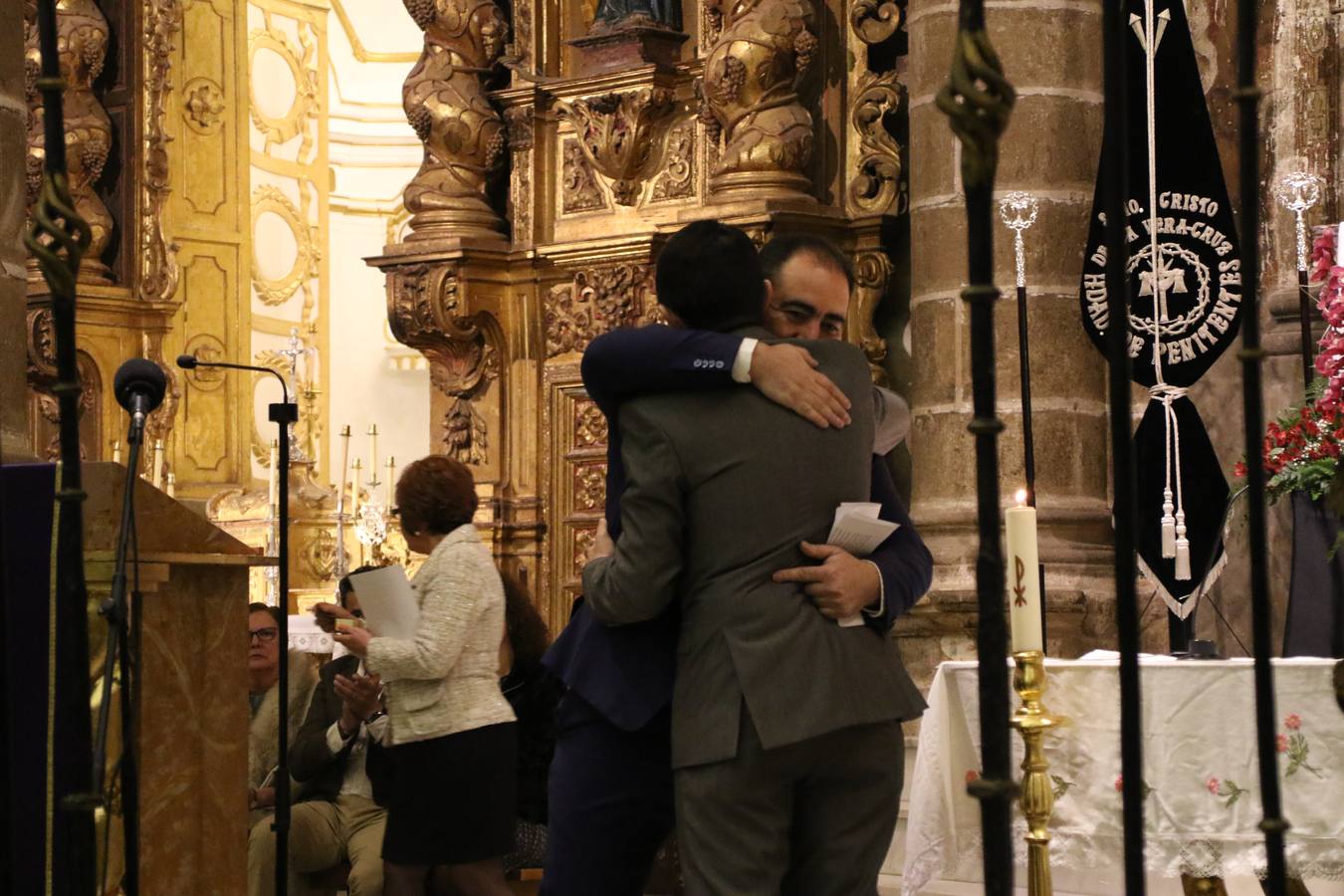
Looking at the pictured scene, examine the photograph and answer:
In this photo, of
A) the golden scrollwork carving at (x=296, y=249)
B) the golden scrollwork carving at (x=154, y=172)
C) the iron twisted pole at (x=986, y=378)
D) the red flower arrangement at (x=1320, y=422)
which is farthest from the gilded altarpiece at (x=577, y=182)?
the iron twisted pole at (x=986, y=378)

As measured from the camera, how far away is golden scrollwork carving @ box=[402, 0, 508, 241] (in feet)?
29.3

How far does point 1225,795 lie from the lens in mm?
5055

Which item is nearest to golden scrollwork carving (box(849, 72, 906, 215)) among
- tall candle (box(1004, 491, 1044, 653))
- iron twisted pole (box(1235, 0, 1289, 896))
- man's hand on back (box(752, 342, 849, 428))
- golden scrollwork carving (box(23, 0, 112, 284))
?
tall candle (box(1004, 491, 1044, 653))

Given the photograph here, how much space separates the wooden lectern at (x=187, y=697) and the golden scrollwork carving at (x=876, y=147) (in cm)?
403

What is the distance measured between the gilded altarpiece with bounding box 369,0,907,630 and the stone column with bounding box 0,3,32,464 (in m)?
3.38

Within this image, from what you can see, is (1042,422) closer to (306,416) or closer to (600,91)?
(600,91)

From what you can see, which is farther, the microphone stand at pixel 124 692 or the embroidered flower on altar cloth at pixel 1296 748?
the embroidered flower on altar cloth at pixel 1296 748

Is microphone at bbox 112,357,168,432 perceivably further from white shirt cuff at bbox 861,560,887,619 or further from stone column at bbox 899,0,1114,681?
stone column at bbox 899,0,1114,681

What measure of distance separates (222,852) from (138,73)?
7.71 meters

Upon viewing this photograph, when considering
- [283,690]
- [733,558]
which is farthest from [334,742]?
[733,558]

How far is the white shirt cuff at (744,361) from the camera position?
10.0 ft

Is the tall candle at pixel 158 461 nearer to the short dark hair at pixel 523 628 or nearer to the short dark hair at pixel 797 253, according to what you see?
the short dark hair at pixel 523 628

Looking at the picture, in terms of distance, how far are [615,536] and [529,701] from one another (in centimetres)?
299

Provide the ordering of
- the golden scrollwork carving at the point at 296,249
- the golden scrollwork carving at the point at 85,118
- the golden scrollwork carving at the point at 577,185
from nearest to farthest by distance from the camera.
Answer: the golden scrollwork carving at the point at 577,185, the golden scrollwork carving at the point at 85,118, the golden scrollwork carving at the point at 296,249
